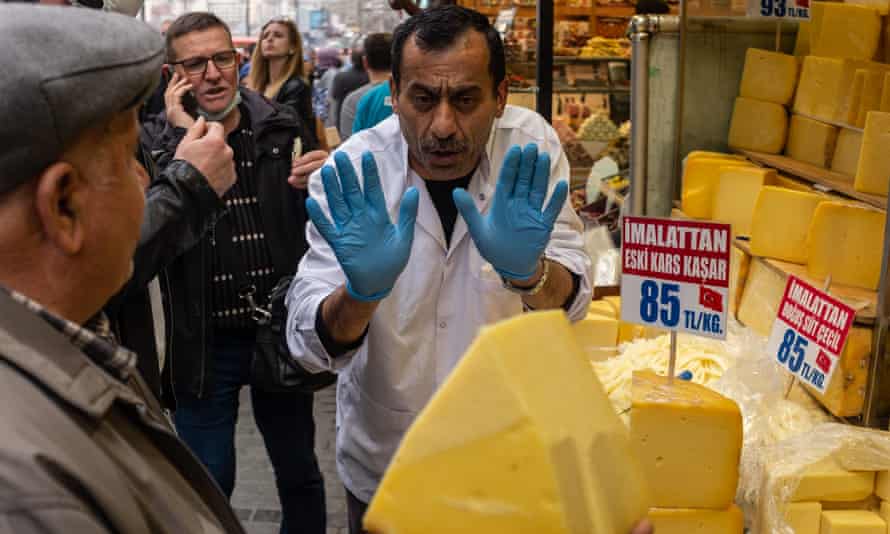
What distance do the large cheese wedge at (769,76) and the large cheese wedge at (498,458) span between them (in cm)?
315

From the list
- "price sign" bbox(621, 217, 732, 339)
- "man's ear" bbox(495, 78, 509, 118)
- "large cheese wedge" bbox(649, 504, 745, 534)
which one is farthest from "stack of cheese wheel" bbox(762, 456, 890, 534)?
"man's ear" bbox(495, 78, 509, 118)

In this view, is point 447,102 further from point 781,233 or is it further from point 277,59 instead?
point 277,59

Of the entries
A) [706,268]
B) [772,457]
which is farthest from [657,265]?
[772,457]

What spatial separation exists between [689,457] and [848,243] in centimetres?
102

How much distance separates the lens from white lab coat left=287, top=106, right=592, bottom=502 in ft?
7.18

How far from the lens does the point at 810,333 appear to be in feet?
8.39

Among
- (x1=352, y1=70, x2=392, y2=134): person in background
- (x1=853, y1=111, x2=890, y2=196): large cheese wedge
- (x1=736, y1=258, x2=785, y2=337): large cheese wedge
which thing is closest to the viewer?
(x1=853, y1=111, x2=890, y2=196): large cheese wedge

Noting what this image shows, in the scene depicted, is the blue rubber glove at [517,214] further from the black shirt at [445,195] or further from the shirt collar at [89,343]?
the shirt collar at [89,343]

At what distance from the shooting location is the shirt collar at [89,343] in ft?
3.23

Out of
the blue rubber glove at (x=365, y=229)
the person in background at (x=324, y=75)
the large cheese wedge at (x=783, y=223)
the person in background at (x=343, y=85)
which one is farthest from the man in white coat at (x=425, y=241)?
the person in background at (x=324, y=75)

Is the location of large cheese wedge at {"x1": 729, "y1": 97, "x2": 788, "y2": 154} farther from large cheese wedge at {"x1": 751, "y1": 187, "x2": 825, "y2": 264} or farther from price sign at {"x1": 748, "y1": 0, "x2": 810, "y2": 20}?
large cheese wedge at {"x1": 751, "y1": 187, "x2": 825, "y2": 264}

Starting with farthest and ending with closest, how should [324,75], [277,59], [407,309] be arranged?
[324,75] → [277,59] → [407,309]

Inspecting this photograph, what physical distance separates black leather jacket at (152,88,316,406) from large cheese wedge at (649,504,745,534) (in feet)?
4.93

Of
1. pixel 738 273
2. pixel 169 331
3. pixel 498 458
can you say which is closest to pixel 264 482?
pixel 169 331
